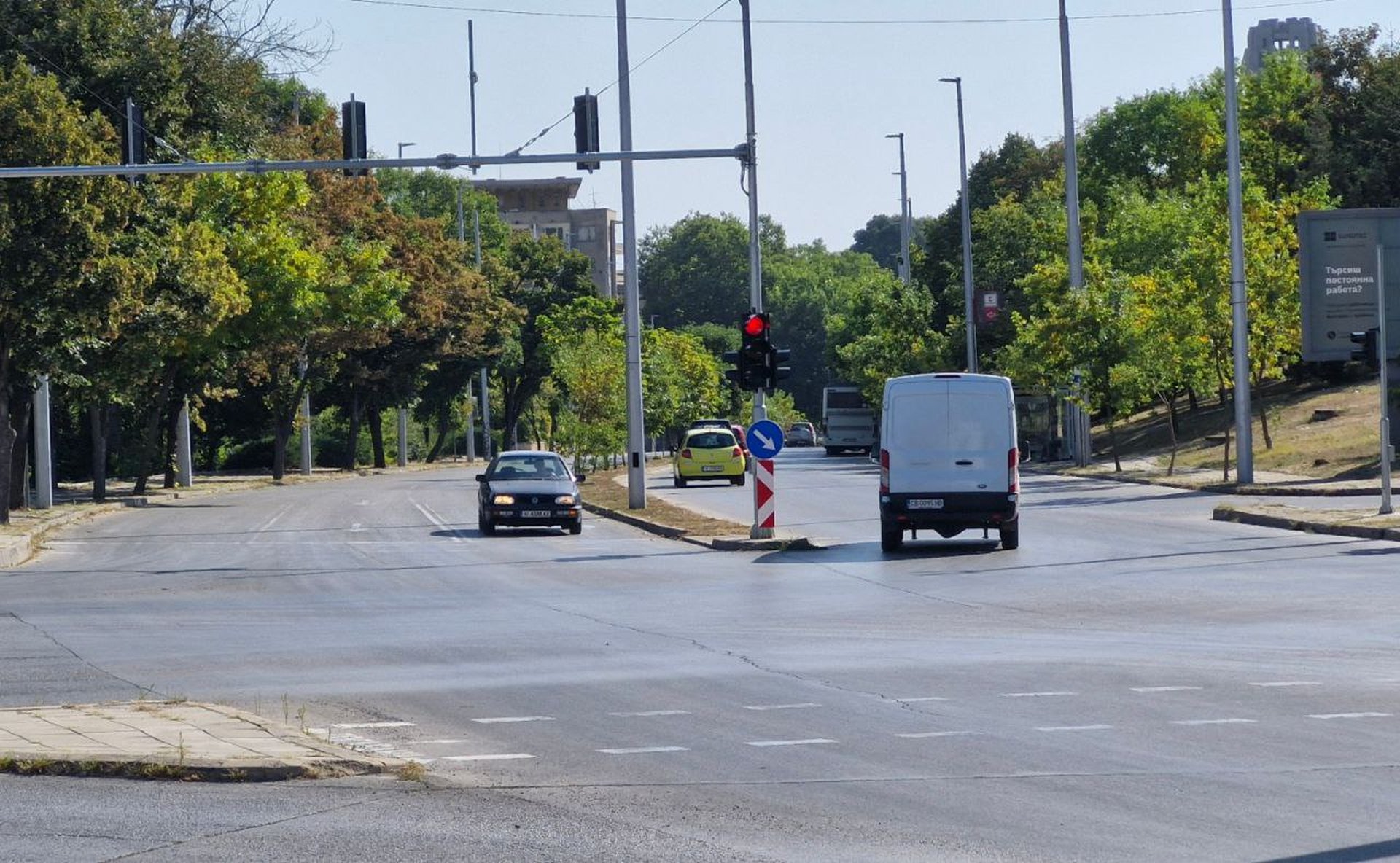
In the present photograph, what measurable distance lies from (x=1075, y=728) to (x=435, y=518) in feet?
100.0

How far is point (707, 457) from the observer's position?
56469mm

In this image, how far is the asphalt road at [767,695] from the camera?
8188 millimetres

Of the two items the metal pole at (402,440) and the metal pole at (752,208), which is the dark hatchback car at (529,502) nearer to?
the metal pole at (752,208)

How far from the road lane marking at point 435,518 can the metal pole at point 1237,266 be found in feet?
53.0

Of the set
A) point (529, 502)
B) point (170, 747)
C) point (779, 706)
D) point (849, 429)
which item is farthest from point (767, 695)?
point (849, 429)

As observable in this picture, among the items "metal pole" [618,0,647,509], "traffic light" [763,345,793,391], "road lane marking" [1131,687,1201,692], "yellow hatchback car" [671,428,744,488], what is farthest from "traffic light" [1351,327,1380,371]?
"yellow hatchback car" [671,428,744,488]

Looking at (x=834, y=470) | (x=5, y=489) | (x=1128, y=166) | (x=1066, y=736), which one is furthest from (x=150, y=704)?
(x=1128, y=166)

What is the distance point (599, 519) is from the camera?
39.0m

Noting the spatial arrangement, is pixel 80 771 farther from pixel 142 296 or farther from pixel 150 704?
pixel 142 296

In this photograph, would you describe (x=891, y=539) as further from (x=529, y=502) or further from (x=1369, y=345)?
(x=529, y=502)

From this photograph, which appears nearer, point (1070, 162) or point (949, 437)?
point (949, 437)

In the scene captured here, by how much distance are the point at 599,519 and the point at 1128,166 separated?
66444mm

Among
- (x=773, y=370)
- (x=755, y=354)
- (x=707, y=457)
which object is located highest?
(x=755, y=354)

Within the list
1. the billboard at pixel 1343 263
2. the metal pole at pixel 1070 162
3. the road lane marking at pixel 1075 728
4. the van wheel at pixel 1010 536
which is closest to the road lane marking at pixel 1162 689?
the road lane marking at pixel 1075 728
